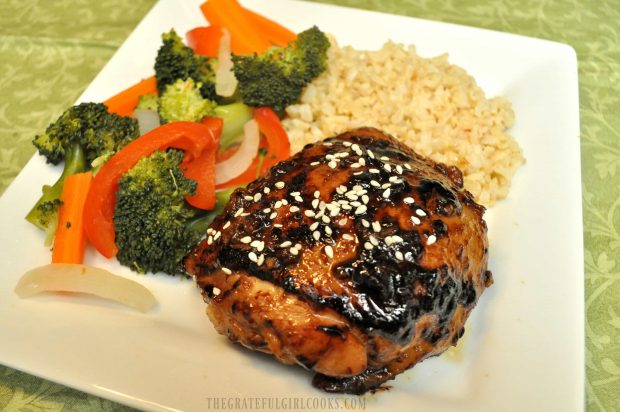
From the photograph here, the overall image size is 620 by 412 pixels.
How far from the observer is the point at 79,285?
2623 mm

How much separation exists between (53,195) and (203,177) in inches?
30.8

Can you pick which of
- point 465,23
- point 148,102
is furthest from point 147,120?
point 465,23

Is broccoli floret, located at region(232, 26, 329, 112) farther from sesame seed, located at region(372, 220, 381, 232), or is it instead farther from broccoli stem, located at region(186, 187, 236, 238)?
sesame seed, located at region(372, 220, 381, 232)

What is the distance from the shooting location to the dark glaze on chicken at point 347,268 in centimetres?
209

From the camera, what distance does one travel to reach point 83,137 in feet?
10.4

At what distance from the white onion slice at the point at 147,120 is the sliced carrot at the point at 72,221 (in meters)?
0.47

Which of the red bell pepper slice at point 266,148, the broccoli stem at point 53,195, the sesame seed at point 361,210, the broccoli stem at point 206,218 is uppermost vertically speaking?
the sesame seed at point 361,210

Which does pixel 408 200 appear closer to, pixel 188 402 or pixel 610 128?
pixel 188 402

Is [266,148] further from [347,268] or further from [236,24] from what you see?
[347,268]

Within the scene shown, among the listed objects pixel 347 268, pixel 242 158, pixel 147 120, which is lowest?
pixel 242 158

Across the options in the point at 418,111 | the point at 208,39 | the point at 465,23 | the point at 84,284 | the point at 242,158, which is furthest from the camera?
the point at 465,23

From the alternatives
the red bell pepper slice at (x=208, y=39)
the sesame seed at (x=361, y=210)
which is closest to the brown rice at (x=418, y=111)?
the red bell pepper slice at (x=208, y=39)

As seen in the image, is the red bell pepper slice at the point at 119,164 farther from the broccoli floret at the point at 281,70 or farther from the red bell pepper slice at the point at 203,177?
the broccoli floret at the point at 281,70

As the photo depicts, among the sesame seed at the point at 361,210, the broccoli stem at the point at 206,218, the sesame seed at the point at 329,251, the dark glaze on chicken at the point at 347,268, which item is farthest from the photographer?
the broccoli stem at the point at 206,218
